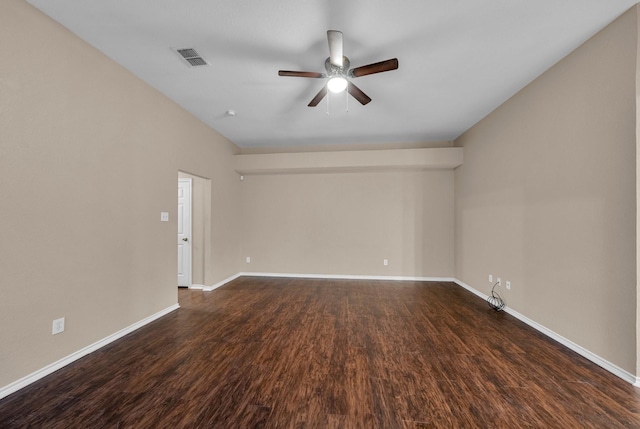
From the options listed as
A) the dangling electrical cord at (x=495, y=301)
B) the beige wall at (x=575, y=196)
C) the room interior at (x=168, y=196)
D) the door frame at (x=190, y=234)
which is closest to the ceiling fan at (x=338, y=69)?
the room interior at (x=168, y=196)

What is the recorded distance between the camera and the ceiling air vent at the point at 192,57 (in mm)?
2480

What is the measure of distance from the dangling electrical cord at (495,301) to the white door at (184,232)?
491 cm

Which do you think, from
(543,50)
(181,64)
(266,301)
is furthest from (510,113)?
(266,301)

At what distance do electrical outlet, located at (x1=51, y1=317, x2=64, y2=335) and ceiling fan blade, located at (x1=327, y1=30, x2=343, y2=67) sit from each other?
3.16 meters

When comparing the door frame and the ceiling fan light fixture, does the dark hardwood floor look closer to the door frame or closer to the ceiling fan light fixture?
the door frame

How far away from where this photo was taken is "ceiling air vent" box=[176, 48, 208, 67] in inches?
97.7

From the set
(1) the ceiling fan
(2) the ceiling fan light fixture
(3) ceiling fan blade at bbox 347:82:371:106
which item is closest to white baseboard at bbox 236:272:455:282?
(3) ceiling fan blade at bbox 347:82:371:106

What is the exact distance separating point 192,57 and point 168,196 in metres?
1.75

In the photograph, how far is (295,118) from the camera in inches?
161

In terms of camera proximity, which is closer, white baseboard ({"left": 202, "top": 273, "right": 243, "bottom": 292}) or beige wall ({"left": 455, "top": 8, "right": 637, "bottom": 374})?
beige wall ({"left": 455, "top": 8, "right": 637, "bottom": 374})

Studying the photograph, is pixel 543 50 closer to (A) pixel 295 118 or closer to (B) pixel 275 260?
(A) pixel 295 118

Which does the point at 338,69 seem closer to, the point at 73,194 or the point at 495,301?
the point at 73,194

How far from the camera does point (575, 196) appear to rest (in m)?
2.48

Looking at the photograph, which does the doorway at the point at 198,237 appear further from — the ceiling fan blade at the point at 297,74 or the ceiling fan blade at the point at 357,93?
the ceiling fan blade at the point at 357,93
